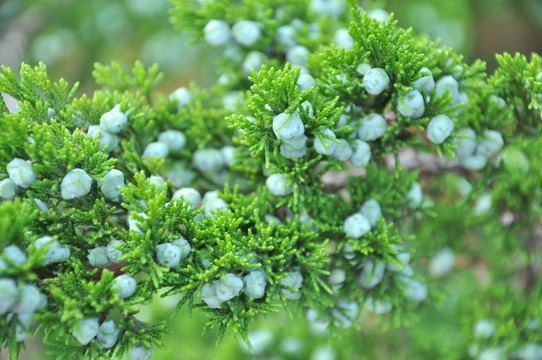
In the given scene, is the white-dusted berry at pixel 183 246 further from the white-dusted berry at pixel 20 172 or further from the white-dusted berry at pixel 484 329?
the white-dusted berry at pixel 484 329

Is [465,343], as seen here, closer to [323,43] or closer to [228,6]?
[323,43]

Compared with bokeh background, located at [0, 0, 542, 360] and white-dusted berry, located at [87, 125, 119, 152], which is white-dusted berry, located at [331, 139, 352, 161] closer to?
white-dusted berry, located at [87, 125, 119, 152]

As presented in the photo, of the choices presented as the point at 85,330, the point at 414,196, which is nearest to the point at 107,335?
the point at 85,330

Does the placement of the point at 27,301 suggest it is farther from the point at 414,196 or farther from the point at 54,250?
the point at 414,196

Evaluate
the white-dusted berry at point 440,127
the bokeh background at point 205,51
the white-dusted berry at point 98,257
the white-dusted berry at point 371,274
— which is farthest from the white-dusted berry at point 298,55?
the bokeh background at point 205,51

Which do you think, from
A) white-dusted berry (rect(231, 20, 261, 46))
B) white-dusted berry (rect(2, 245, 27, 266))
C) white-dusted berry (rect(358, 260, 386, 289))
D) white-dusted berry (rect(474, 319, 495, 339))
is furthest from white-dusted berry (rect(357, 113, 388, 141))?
white-dusted berry (rect(474, 319, 495, 339))

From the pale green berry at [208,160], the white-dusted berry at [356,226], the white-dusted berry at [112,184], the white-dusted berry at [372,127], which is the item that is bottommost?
the pale green berry at [208,160]

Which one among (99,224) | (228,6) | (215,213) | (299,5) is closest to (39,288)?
(99,224)
